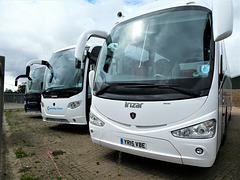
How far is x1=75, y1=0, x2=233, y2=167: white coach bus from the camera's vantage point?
2.56 metres

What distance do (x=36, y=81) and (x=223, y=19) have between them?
10.3 metres

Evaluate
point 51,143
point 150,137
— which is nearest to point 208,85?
point 150,137

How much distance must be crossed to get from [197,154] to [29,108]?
9.65 metres

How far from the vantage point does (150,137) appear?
2828 millimetres

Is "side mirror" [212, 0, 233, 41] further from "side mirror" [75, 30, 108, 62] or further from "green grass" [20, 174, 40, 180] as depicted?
"green grass" [20, 174, 40, 180]

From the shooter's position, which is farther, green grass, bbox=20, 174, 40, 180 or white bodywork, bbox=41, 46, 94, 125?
white bodywork, bbox=41, 46, 94, 125

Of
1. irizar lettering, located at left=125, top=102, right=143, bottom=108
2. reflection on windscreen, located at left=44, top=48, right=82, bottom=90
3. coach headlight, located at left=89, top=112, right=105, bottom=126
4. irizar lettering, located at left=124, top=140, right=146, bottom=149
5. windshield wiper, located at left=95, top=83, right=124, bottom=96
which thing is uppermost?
reflection on windscreen, located at left=44, top=48, right=82, bottom=90

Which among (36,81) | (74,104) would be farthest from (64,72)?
(36,81)

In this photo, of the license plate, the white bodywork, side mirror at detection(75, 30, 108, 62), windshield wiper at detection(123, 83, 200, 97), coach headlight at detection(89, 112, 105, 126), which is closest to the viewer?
windshield wiper at detection(123, 83, 200, 97)

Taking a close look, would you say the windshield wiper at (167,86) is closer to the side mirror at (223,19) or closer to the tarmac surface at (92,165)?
the side mirror at (223,19)

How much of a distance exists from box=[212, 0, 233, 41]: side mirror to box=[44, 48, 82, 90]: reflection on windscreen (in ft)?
13.9

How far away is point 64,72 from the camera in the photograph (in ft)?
20.9

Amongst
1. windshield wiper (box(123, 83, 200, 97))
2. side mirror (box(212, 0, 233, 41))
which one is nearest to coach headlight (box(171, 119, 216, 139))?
windshield wiper (box(123, 83, 200, 97))

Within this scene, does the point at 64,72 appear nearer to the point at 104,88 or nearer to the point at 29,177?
the point at 104,88
